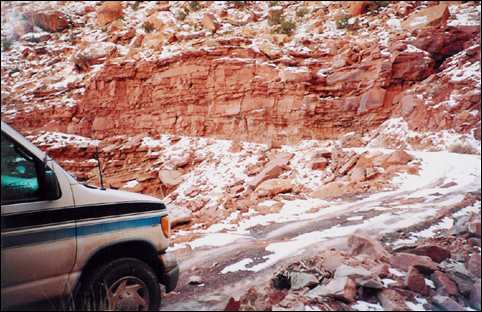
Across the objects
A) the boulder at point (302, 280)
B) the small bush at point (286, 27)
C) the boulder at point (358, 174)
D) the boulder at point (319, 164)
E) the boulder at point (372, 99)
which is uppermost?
the small bush at point (286, 27)

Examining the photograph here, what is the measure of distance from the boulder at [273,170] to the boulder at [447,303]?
9024 millimetres

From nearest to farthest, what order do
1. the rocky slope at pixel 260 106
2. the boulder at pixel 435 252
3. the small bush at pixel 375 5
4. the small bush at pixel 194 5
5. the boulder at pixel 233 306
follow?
the boulder at pixel 233 306 → the boulder at pixel 435 252 → the rocky slope at pixel 260 106 → the small bush at pixel 375 5 → the small bush at pixel 194 5

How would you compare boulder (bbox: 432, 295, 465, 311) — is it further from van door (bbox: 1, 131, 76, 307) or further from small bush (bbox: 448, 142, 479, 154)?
small bush (bbox: 448, 142, 479, 154)

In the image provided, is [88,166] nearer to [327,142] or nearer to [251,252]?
[327,142]

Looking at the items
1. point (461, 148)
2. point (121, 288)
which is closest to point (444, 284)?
point (121, 288)

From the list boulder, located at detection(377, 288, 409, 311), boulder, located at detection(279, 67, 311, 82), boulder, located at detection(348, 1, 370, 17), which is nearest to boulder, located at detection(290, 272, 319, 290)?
boulder, located at detection(377, 288, 409, 311)

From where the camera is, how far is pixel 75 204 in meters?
2.90

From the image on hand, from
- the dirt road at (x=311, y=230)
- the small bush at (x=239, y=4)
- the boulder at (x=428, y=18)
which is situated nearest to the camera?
the dirt road at (x=311, y=230)

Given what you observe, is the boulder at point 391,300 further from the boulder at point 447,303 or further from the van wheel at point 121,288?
the van wheel at point 121,288

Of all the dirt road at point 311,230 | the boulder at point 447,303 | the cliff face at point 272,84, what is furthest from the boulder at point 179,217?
the cliff face at point 272,84

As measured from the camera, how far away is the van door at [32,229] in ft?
8.37

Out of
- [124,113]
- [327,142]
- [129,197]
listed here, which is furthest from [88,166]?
[129,197]

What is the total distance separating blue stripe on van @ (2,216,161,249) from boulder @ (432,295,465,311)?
3.17 meters

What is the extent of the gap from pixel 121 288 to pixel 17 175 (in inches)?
54.9
